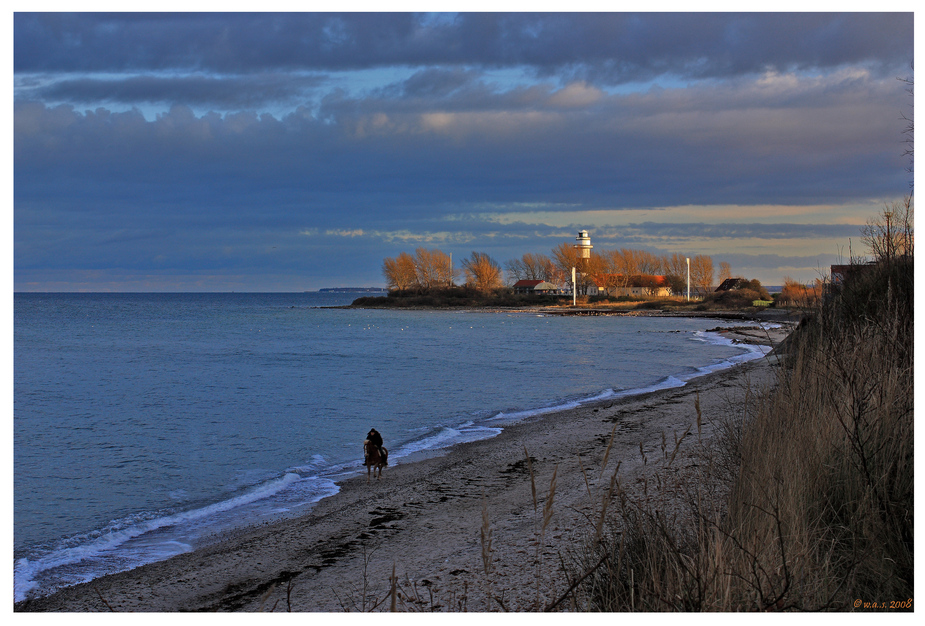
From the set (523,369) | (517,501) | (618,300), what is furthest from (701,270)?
(517,501)

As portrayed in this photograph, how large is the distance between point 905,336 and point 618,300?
116182 mm

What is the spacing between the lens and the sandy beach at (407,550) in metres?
4.77

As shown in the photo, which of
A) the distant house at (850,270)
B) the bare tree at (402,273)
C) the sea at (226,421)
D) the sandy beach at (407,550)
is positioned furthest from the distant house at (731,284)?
the sandy beach at (407,550)

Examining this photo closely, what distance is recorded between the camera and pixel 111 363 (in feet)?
100

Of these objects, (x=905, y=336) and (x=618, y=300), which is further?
(x=618, y=300)

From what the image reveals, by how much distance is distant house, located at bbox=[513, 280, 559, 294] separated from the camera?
136m

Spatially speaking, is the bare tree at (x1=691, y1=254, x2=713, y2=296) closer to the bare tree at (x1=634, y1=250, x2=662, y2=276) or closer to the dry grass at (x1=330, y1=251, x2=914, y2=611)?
the bare tree at (x1=634, y1=250, x2=662, y2=276)

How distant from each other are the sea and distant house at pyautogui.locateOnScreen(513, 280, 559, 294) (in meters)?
99.2

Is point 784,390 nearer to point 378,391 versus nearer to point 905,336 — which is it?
point 905,336

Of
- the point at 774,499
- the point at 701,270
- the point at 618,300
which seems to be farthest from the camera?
the point at 701,270

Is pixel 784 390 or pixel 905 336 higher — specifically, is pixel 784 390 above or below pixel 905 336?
below

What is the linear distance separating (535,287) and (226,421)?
410 feet

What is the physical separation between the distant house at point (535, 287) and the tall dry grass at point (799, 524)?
132 metres

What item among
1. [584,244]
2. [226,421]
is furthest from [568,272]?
[226,421]
